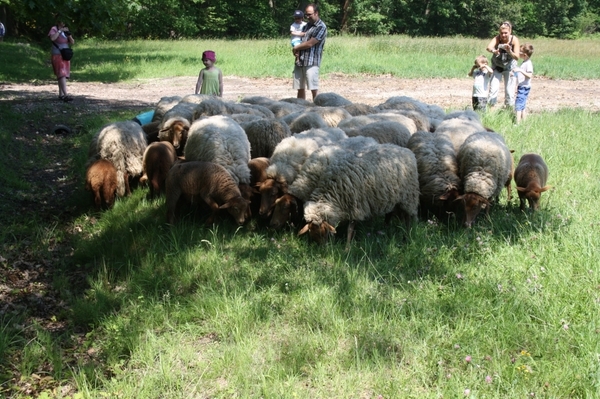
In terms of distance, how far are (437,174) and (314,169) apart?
1579 millimetres

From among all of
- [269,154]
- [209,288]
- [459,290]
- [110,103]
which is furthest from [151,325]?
[110,103]

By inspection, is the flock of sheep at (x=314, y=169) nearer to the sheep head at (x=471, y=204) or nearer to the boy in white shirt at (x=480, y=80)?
the sheep head at (x=471, y=204)

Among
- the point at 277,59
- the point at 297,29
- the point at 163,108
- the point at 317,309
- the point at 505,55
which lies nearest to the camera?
the point at 317,309

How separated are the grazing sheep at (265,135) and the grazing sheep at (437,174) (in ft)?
6.07

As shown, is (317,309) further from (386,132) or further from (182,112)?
(182,112)

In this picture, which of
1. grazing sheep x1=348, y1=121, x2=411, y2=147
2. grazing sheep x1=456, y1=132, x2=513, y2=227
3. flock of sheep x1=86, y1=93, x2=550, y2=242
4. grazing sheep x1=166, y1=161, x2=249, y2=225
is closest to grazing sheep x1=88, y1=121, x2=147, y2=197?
flock of sheep x1=86, y1=93, x2=550, y2=242

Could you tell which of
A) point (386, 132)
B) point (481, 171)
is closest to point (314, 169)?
point (386, 132)

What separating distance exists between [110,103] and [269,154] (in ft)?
28.5

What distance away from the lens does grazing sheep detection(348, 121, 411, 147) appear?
7824 mm

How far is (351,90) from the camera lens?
17984 millimetres

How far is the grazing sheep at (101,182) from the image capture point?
718cm

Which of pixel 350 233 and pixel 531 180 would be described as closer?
pixel 350 233

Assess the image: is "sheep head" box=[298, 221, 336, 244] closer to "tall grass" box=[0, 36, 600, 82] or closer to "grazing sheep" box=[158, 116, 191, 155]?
"grazing sheep" box=[158, 116, 191, 155]

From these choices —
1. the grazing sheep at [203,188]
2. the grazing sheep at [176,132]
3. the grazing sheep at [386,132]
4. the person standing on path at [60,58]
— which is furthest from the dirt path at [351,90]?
the grazing sheep at [203,188]
